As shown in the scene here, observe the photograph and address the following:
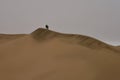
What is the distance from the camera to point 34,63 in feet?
3.33

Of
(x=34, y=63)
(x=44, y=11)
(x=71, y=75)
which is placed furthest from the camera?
(x=44, y=11)

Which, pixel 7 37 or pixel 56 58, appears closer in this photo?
pixel 56 58

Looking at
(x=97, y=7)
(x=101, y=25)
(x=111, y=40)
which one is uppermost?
(x=97, y=7)

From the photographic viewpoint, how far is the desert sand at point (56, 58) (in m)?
0.93

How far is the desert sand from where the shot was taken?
0.93 m

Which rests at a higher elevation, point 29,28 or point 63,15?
point 63,15

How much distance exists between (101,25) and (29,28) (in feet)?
1.90

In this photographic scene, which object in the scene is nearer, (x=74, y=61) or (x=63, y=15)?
(x=74, y=61)

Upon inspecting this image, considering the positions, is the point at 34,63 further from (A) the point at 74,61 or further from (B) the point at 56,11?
(B) the point at 56,11

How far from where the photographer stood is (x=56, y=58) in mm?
1021

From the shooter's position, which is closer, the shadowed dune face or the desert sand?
the desert sand

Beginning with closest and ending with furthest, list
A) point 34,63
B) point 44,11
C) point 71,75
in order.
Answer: point 71,75 < point 34,63 < point 44,11

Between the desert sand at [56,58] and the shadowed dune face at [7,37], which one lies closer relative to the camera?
the desert sand at [56,58]

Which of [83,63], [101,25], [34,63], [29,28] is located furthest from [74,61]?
[29,28]
